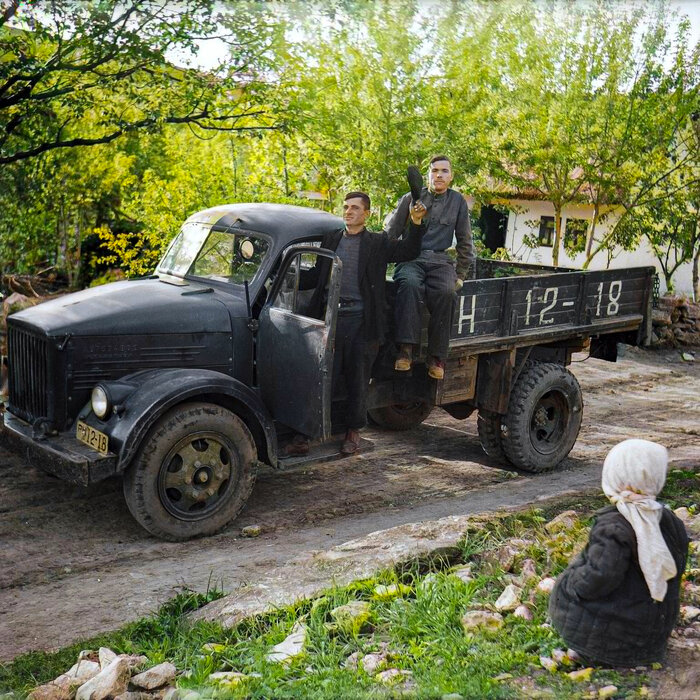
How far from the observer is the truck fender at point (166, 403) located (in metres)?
5.77

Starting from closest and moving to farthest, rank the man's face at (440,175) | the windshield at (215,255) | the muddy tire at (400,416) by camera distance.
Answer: the windshield at (215,255) < the man's face at (440,175) < the muddy tire at (400,416)

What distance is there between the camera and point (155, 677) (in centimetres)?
397

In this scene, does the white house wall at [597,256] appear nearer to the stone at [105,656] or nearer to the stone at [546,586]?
the stone at [546,586]

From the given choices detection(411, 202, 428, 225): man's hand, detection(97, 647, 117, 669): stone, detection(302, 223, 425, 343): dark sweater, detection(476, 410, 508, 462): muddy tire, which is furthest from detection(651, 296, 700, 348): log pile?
detection(97, 647, 117, 669): stone

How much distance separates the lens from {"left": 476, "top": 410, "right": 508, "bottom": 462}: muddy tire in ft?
26.3

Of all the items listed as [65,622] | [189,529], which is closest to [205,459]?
[189,529]

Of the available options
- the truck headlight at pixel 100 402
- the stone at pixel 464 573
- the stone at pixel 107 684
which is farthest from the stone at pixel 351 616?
the truck headlight at pixel 100 402

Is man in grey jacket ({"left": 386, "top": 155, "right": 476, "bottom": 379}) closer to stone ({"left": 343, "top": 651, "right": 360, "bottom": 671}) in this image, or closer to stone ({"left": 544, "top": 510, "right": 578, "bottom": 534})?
stone ({"left": 544, "top": 510, "right": 578, "bottom": 534})

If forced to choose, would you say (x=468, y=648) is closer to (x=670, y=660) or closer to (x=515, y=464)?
(x=670, y=660)

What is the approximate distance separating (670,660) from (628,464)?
2.92 feet

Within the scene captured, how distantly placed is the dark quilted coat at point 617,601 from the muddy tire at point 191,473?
3.09m

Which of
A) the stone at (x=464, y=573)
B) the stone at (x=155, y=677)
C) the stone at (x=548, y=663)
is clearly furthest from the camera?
the stone at (x=464, y=573)

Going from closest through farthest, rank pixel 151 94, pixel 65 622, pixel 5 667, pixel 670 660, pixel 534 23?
pixel 670 660 < pixel 5 667 < pixel 65 622 < pixel 151 94 < pixel 534 23

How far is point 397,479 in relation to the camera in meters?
7.66
